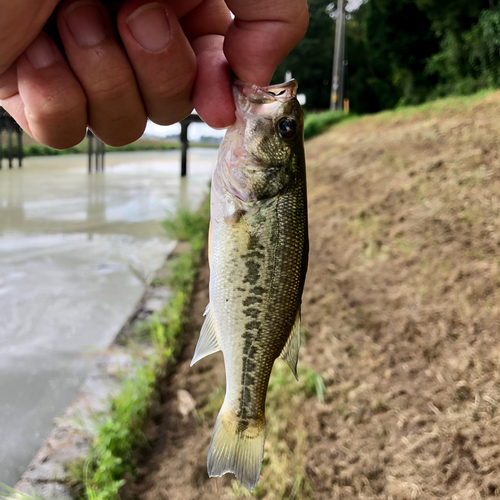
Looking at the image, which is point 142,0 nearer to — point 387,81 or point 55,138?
point 55,138

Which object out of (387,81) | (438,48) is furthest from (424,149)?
(387,81)

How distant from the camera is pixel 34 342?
4160 mm

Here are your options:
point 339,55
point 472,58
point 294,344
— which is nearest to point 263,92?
point 294,344

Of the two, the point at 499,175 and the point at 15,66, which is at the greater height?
the point at 15,66

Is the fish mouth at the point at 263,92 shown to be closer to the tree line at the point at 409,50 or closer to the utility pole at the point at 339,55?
the tree line at the point at 409,50

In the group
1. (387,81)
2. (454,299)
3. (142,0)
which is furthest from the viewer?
(387,81)

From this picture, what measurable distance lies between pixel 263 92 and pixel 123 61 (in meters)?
0.48

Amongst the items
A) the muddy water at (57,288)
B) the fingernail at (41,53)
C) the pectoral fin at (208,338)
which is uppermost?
the fingernail at (41,53)

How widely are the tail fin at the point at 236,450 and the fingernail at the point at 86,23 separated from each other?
4.56ft

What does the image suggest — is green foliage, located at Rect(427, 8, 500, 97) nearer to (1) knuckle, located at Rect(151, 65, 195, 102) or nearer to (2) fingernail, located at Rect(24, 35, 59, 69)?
(1) knuckle, located at Rect(151, 65, 195, 102)

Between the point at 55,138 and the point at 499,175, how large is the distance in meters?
4.30

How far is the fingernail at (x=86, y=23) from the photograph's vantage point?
138 centimetres

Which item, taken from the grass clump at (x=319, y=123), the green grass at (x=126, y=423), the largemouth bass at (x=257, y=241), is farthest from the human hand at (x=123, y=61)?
the grass clump at (x=319, y=123)

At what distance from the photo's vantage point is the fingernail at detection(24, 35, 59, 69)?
4.68 feet
